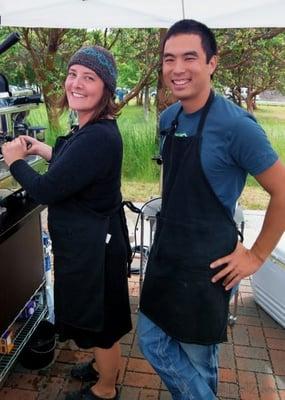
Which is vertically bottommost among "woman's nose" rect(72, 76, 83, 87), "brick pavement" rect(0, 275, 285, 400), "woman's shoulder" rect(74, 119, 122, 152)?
"brick pavement" rect(0, 275, 285, 400)

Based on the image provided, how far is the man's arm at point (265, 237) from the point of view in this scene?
1.42 m

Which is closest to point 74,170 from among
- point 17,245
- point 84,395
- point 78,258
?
point 78,258

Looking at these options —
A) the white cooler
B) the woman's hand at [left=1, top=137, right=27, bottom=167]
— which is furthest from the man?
the white cooler

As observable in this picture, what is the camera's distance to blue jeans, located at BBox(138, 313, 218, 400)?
1740 millimetres

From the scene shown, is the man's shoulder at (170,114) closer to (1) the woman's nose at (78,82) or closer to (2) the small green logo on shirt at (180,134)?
(2) the small green logo on shirt at (180,134)

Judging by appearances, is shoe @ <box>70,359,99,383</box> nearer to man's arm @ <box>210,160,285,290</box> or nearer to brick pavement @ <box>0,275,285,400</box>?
brick pavement @ <box>0,275,285,400</box>

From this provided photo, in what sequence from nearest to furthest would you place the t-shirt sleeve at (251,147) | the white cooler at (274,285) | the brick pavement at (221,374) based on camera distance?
the t-shirt sleeve at (251,147)
the brick pavement at (221,374)
the white cooler at (274,285)

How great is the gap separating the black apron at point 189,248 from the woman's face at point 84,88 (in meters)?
0.34

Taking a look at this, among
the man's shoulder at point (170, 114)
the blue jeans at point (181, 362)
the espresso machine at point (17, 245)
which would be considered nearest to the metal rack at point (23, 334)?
the espresso machine at point (17, 245)

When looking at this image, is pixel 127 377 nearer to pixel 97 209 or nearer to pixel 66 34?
pixel 97 209

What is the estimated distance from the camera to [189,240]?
5.14ft

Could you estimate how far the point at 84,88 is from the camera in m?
1.63

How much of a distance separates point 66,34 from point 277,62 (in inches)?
195

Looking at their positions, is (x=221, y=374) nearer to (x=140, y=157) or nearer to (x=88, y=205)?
(x=88, y=205)
